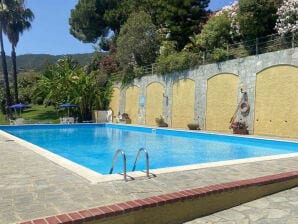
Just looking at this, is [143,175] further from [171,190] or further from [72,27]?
[72,27]

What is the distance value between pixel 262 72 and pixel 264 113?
1.97 metres

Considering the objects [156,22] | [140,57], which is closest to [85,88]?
[140,57]

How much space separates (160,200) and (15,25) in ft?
98.5

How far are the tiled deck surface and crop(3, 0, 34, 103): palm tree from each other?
2514cm

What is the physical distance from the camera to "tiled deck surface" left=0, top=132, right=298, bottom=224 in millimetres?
4500

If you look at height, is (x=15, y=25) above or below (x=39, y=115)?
above

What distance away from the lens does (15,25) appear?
30.7 metres

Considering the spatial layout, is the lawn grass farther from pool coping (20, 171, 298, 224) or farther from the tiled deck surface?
pool coping (20, 171, 298, 224)

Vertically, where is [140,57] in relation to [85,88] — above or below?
above

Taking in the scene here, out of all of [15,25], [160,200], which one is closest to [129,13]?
[15,25]

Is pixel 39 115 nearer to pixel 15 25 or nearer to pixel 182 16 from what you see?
pixel 15 25

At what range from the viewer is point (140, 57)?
2556cm

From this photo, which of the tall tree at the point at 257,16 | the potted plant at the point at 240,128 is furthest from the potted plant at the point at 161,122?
the tall tree at the point at 257,16

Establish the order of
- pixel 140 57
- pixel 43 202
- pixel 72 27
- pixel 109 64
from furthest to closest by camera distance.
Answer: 1. pixel 72 27
2. pixel 109 64
3. pixel 140 57
4. pixel 43 202
